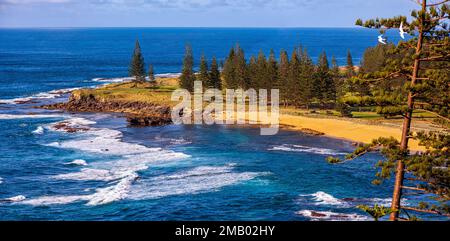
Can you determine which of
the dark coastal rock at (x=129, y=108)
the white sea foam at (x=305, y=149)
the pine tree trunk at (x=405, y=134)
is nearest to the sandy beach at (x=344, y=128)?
the white sea foam at (x=305, y=149)

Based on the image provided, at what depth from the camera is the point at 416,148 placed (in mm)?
54344

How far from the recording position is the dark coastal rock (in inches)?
2995

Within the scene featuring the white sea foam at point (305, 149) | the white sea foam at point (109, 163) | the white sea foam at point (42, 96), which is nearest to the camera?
the white sea foam at point (109, 163)

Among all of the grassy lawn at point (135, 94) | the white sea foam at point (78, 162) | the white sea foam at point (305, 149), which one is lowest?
the white sea foam at point (305, 149)

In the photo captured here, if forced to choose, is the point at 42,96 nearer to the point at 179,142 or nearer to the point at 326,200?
the point at 179,142

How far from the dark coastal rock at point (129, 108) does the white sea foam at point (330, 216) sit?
138ft

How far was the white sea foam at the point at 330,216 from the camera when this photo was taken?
34.2 m

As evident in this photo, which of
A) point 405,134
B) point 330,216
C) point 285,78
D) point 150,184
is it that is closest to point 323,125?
point 285,78

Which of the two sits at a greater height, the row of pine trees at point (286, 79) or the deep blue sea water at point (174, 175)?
the row of pine trees at point (286, 79)

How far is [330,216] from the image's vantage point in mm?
34688

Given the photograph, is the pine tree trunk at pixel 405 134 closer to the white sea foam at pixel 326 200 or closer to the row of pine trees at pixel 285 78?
the white sea foam at pixel 326 200

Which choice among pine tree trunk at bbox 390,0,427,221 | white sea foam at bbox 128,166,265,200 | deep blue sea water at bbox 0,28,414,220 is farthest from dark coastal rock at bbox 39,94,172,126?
pine tree trunk at bbox 390,0,427,221

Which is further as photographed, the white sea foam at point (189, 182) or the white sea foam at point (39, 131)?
the white sea foam at point (39, 131)
